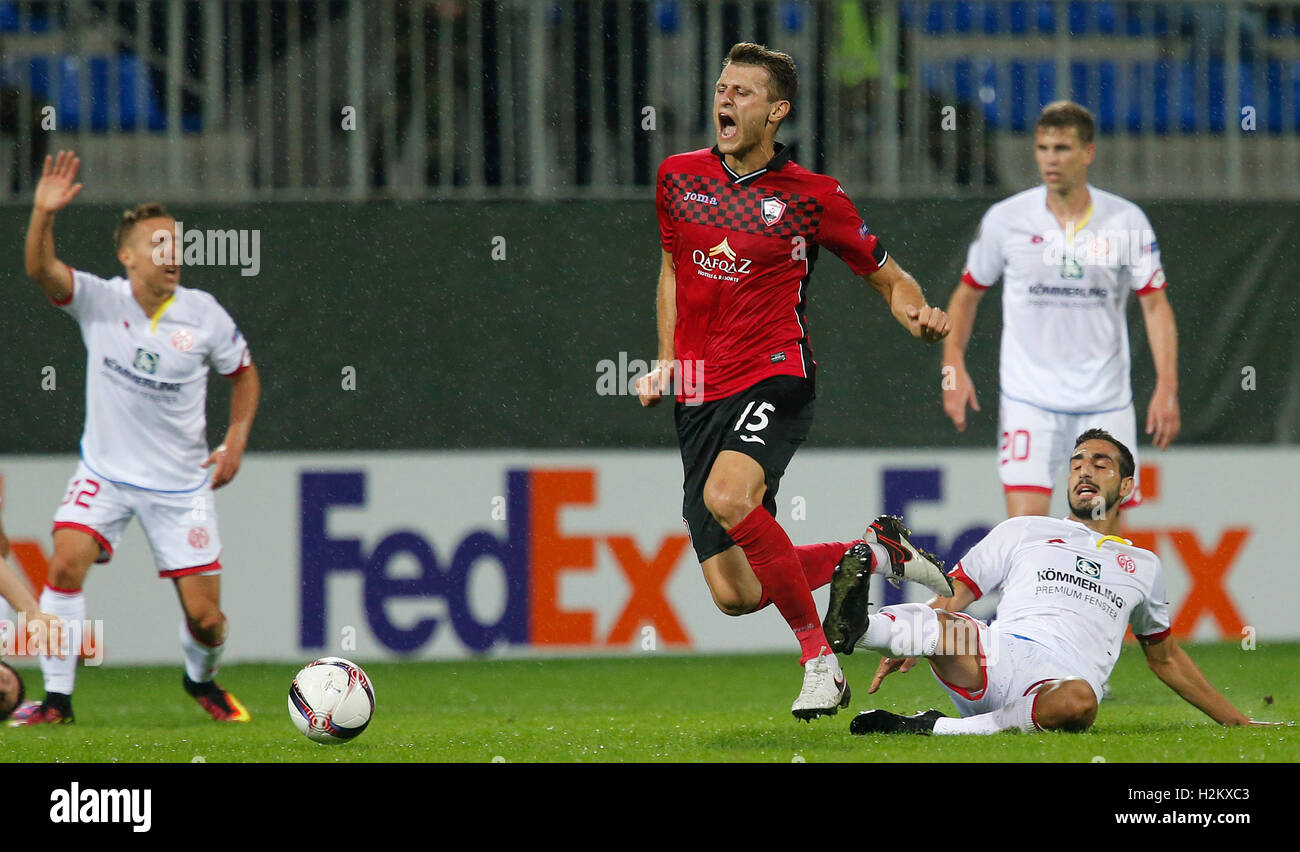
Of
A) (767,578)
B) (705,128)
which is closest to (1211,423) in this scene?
(705,128)

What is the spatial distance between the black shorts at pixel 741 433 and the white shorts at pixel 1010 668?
35.7 inches

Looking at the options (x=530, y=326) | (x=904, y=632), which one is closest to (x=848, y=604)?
(x=904, y=632)

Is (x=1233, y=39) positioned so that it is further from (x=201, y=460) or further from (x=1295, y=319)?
(x=201, y=460)

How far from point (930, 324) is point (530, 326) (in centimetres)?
440

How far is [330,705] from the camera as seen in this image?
583 cm

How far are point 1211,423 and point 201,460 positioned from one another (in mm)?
5819

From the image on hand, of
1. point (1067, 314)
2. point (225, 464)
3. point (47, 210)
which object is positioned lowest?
point (225, 464)

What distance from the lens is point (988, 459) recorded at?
32.3ft

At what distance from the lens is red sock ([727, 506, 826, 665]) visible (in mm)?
5926

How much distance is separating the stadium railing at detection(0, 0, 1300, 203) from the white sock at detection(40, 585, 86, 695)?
117 inches

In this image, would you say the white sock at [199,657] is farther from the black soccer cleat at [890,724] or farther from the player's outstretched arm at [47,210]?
the black soccer cleat at [890,724]

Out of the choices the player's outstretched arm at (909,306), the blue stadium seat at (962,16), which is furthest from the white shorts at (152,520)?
the blue stadium seat at (962,16)

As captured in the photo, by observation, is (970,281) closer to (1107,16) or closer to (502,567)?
(1107,16)

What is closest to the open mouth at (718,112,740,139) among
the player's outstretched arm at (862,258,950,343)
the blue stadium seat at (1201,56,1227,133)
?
the player's outstretched arm at (862,258,950,343)
